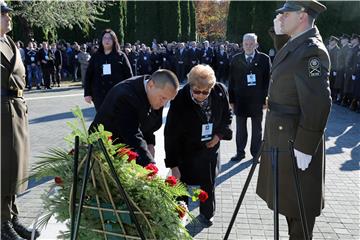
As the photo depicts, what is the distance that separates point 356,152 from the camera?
7477 mm

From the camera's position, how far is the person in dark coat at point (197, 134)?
13.2 feet

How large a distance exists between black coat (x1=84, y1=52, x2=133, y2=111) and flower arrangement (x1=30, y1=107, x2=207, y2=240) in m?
4.27

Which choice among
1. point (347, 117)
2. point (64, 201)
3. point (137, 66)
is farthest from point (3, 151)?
point (137, 66)

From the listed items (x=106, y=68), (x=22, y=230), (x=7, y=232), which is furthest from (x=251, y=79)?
(x=7, y=232)

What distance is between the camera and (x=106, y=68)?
6441 mm

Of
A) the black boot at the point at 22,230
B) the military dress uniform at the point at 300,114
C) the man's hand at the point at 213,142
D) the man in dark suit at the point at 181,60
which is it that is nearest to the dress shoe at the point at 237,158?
the man's hand at the point at 213,142

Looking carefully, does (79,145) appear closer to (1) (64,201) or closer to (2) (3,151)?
(1) (64,201)

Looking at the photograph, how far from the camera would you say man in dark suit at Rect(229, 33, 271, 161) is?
673 cm

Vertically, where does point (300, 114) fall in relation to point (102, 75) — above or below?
below

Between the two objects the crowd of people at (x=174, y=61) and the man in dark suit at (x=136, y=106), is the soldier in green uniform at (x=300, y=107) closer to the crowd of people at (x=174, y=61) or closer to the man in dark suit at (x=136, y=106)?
the man in dark suit at (x=136, y=106)

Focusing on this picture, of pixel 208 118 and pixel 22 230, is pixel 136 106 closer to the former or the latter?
pixel 208 118

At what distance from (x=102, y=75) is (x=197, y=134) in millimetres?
2833

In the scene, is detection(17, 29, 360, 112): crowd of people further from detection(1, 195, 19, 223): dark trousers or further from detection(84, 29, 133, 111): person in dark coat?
detection(1, 195, 19, 223): dark trousers

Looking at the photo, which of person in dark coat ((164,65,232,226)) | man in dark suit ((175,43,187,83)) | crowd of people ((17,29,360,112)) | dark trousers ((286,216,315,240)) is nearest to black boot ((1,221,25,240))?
person in dark coat ((164,65,232,226))
